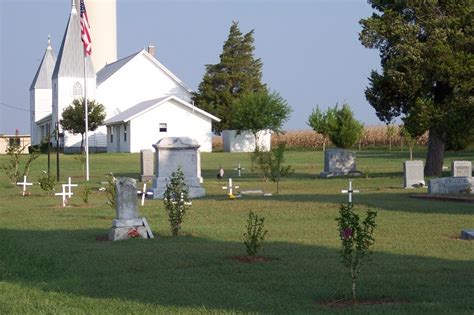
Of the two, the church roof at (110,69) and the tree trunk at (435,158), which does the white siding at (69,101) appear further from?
the tree trunk at (435,158)

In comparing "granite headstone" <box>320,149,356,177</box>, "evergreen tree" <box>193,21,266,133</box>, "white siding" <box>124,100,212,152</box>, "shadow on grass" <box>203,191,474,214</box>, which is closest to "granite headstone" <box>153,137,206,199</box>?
"shadow on grass" <box>203,191,474,214</box>

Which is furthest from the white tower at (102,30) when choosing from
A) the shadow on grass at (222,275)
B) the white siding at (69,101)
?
the shadow on grass at (222,275)

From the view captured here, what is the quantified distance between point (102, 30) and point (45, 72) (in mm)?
9487

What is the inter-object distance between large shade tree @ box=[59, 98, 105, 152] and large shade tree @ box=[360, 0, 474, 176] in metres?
41.2

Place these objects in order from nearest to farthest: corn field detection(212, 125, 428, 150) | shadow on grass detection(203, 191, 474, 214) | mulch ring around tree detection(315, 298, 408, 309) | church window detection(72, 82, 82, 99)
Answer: mulch ring around tree detection(315, 298, 408, 309) → shadow on grass detection(203, 191, 474, 214) → church window detection(72, 82, 82, 99) → corn field detection(212, 125, 428, 150)

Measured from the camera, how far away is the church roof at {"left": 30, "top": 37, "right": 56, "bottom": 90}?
313ft

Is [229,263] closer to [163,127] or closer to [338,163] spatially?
[338,163]

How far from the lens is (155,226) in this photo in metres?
19.0

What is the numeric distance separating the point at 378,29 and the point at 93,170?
62.6 ft

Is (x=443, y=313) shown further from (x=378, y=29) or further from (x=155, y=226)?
(x=378, y=29)

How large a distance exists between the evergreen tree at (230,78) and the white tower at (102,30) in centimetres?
1046

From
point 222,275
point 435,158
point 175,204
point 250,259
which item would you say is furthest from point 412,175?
point 222,275

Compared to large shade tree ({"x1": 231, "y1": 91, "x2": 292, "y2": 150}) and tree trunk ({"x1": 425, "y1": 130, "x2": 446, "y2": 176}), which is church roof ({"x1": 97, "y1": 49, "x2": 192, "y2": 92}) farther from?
tree trunk ({"x1": 425, "y1": 130, "x2": 446, "y2": 176})

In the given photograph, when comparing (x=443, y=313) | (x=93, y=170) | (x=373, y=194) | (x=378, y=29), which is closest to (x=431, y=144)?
(x=378, y=29)
